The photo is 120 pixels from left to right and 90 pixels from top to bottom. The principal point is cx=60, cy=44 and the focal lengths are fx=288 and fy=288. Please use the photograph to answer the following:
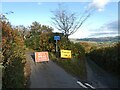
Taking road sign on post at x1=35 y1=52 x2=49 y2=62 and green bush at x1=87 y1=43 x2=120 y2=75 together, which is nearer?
green bush at x1=87 y1=43 x2=120 y2=75

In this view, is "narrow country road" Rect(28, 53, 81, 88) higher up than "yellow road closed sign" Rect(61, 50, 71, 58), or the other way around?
"yellow road closed sign" Rect(61, 50, 71, 58)

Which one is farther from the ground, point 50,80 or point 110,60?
point 110,60

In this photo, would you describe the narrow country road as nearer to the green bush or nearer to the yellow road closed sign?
the green bush

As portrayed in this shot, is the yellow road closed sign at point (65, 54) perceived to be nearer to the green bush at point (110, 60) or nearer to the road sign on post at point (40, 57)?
the road sign on post at point (40, 57)

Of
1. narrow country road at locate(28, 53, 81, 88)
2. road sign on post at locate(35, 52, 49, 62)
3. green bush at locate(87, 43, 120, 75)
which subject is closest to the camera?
narrow country road at locate(28, 53, 81, 88)

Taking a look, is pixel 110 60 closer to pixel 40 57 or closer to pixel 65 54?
pixel 40 57

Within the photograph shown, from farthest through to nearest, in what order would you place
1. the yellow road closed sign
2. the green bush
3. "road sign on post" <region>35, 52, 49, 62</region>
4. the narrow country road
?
the yellow road closed sign
"road sign on post" <region>35, 52, 49, 62</region>
the green bush
the narrow country road

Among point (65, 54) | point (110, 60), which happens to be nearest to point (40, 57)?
point (65, 54)

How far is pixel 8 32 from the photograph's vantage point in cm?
1992

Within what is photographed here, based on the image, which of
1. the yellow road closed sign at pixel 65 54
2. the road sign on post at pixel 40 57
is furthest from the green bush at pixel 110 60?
the road sign on post at pixel 40 57

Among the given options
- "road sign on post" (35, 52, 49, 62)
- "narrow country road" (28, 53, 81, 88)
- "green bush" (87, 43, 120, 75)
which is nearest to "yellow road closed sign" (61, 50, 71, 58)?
"road sign on post" (35, 52, 49, 62)

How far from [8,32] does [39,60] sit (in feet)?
18.3

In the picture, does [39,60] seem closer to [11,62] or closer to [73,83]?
[73,83]

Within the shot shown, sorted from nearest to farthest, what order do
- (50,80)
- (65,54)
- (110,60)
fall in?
(50,80) → (110,60) → (65,54)
